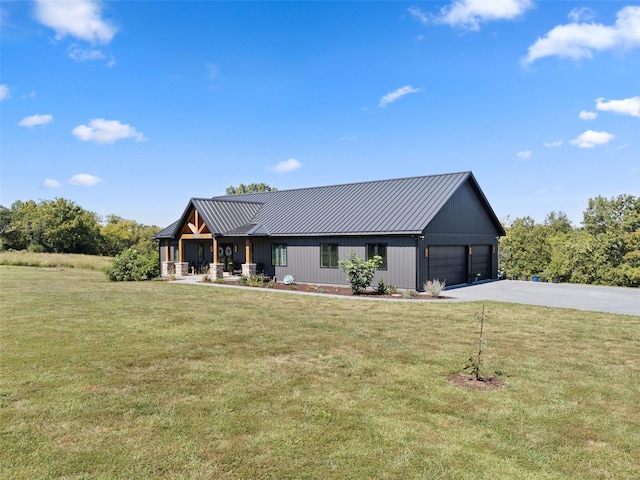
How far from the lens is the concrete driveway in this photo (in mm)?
14758

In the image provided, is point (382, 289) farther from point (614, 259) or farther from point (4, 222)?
point (4, 222)

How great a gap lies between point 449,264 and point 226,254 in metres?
15.1

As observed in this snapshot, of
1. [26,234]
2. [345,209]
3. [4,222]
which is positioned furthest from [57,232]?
[345,209]

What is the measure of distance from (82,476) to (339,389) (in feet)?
11.3

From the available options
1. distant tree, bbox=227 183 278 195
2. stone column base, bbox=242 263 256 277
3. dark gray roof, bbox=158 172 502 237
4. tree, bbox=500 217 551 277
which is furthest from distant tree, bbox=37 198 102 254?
tree, bbox=500 217 551 277

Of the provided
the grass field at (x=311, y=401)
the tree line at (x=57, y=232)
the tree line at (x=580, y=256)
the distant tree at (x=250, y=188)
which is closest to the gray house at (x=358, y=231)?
the grass field at (x=311, y=401)

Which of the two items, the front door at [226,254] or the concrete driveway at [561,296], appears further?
the front door at [226,254]

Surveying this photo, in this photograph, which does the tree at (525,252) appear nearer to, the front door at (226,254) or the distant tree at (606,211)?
the distant tree at (606,211)

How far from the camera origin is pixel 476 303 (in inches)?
601

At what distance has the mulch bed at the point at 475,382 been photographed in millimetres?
6168

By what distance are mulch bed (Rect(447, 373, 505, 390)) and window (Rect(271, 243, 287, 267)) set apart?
1776 cm

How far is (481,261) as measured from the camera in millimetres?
24766

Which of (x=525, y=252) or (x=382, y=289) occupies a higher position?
(x=525, y=252)

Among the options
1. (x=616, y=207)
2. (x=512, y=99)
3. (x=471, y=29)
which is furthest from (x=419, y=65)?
(x=616, y=207)
